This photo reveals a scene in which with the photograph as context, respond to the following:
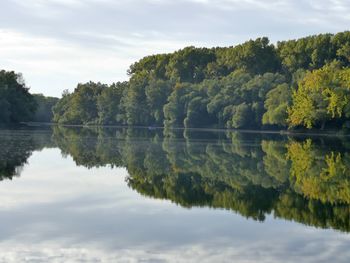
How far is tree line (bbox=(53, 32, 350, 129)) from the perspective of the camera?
78938 mm

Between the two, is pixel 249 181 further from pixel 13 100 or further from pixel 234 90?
pixel 13 100

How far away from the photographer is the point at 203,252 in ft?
40.3

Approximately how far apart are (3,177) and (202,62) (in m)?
114

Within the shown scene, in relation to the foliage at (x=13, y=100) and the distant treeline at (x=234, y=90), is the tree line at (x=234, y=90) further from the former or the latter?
the foliage at (x=13, y=100)

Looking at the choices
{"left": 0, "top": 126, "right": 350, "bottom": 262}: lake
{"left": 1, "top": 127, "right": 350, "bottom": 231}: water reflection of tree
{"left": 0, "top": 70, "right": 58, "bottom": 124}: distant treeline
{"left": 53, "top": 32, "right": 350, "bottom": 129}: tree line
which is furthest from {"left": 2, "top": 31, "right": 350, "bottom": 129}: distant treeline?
{"left": 0, "top": 126, "right": 350, "bottom": 262}: lake

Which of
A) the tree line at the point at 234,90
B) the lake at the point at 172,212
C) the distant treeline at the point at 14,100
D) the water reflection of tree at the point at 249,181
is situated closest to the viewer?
the lake at the point at 172,212

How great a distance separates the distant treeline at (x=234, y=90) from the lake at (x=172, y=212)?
158 ft

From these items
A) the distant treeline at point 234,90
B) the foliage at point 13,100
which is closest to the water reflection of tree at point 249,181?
the distant treeline at point 234,90

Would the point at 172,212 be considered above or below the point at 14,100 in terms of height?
below

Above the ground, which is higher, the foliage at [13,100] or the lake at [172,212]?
the foliage at [13,100]

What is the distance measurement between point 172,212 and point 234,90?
282ft

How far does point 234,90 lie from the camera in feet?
335

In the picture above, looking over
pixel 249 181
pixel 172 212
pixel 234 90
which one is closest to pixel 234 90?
pixel 234 90

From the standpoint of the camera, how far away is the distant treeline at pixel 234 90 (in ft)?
259
